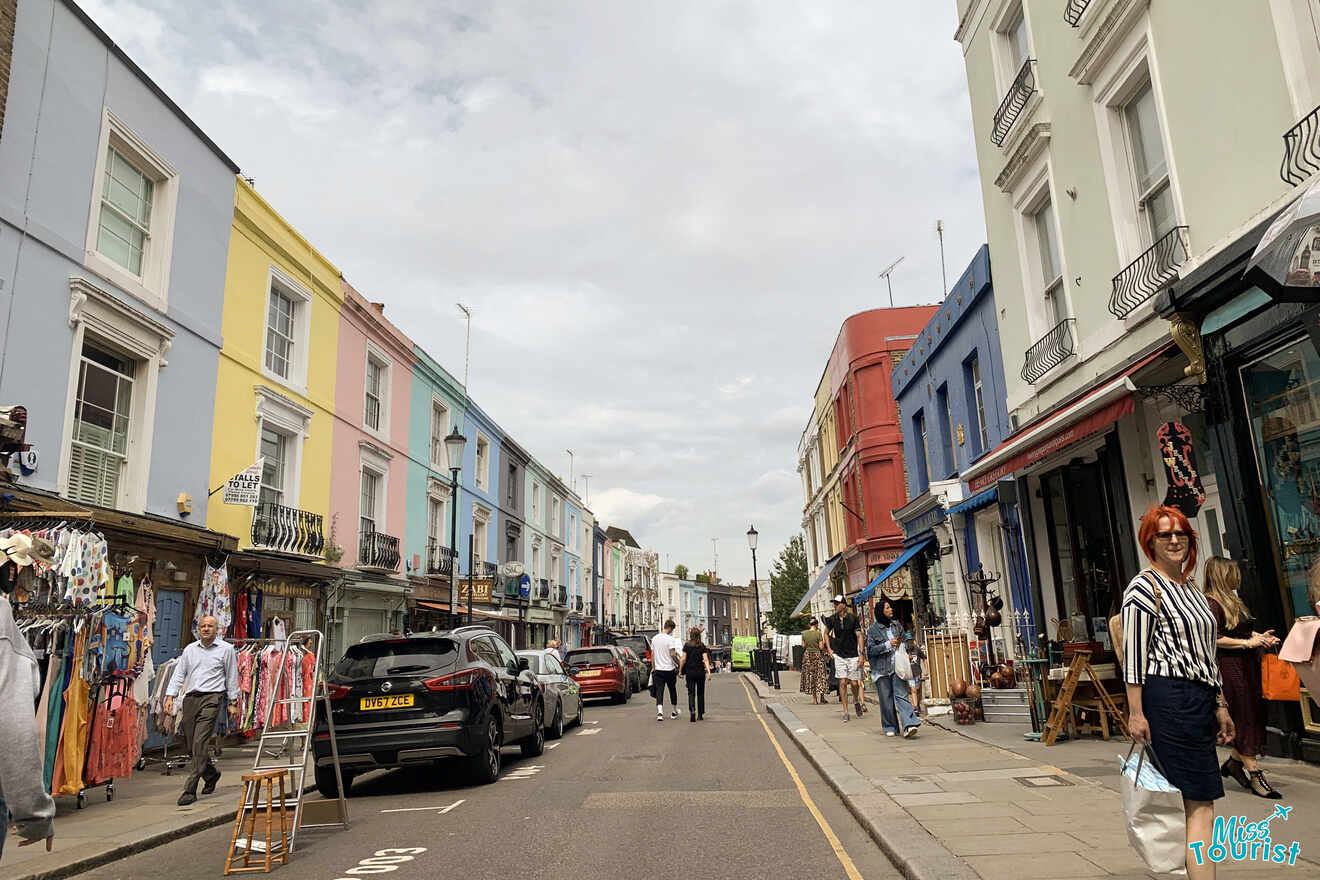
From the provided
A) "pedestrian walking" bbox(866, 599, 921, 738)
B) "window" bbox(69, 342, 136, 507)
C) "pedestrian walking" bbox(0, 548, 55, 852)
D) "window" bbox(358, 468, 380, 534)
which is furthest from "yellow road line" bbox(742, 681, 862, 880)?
"window" bbox(358, 468, 380, 534)

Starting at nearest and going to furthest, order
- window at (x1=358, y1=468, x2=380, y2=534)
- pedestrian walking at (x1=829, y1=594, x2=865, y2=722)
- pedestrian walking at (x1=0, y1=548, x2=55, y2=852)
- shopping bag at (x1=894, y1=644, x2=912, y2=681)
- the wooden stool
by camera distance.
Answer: pedestrian walking at (x1=0, y1=548, x2=55, y2=852)
the wooden stool
shopping bag at (x1=894, y1=644, x2=912, y2=681)
pedestrian walking at (x1=829, y1=594, x2=865, y2=722)
window at (x1=358, y1=468, x2=380, y2=534)

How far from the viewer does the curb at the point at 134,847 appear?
6.11 meters

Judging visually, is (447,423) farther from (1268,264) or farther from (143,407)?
(1268,264)

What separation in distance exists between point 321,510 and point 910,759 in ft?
41.9

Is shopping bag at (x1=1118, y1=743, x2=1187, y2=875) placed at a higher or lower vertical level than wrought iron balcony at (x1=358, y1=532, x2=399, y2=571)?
lower

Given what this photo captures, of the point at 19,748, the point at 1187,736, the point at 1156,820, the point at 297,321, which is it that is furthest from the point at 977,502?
the point at 19,748

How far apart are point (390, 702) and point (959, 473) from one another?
1188 centimetres

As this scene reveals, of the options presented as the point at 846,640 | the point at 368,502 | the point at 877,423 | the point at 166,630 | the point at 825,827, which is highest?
the point at 877,423

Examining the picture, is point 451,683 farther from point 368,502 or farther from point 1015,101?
point 368,502

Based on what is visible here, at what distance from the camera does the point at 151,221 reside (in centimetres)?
1323

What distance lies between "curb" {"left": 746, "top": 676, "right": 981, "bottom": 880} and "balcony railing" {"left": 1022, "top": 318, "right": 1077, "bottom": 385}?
5.72 m

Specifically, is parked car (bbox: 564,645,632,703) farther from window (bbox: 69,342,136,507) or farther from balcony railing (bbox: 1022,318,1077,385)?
balcony railing (bbox: 1022,318,1077,385)

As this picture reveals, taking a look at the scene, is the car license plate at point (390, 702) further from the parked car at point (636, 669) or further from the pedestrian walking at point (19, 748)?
the parked car at point (636, 669)

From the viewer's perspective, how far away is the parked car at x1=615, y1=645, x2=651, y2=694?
25.5 metres
